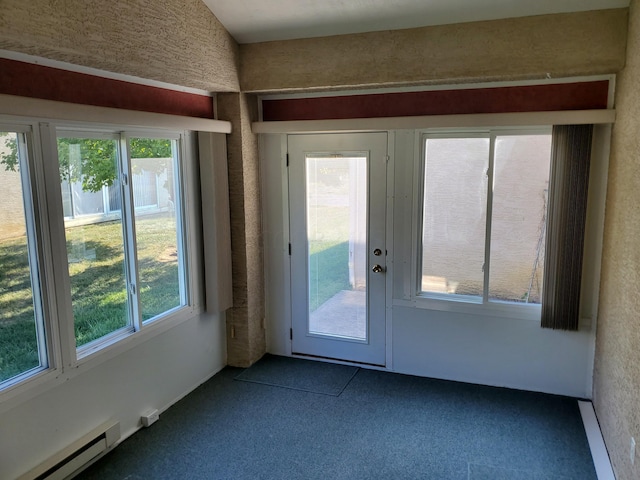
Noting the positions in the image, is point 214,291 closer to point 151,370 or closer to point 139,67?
point 151,370

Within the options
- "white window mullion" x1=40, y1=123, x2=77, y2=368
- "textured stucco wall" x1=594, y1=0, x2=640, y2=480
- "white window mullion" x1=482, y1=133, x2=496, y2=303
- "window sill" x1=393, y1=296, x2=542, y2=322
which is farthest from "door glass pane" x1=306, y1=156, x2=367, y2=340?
"white window mullion" x1=40, y1=123, x2=77, y2=368

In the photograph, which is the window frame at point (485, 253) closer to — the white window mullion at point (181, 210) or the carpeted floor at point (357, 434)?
the carpeted floor at point (357, 434)

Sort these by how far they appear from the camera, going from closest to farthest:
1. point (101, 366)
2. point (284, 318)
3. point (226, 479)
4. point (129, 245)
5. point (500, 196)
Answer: point (226, 479)
point (101, 366)
point (129, 245)
point (500, 196)
point (284, 318)

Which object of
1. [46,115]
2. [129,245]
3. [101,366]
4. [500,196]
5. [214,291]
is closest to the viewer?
[46,115]

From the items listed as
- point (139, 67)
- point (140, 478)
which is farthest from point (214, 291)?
point (139, 67)

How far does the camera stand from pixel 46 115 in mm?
2436

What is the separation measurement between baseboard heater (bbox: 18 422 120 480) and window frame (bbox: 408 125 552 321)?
2.23 meters

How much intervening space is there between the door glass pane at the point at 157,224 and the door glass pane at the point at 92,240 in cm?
17

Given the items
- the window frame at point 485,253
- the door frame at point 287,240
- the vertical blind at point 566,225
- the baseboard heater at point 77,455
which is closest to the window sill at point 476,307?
the window frame at point 485,253

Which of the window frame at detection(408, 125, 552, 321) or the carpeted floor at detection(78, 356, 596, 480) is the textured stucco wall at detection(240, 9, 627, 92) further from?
the carpeted floor at detection(78, 356, 596, 480)

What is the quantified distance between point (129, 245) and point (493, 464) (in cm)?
250

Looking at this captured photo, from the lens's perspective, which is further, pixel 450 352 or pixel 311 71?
pixel 450 352

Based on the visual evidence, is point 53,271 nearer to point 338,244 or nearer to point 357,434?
point 357,434

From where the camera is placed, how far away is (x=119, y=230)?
10.4 feet
